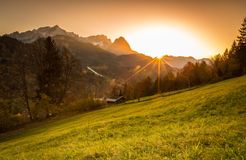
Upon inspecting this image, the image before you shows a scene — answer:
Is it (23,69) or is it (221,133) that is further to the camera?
(23,69)

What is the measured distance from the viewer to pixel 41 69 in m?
102

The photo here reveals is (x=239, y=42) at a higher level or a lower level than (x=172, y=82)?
higher

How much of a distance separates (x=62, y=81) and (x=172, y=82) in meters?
63.3

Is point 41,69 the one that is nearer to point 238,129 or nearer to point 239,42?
point 239,42

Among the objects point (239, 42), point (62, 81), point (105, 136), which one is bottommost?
point (105, 136)

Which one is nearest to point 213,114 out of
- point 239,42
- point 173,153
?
point 173,153

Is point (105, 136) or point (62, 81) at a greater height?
point (62, 81)

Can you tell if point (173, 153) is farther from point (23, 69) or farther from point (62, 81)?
point (62, 81)

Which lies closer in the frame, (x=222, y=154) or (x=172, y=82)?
(x=222, y=154)

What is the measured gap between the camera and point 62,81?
107 m

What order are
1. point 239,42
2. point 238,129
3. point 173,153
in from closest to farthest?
point 173,153
point 238,129
point 239,42

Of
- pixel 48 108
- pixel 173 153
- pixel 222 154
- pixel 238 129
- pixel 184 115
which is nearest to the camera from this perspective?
pixel 222 154

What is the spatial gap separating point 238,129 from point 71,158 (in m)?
9.49

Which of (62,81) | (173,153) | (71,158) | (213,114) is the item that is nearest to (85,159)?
(71,158)
